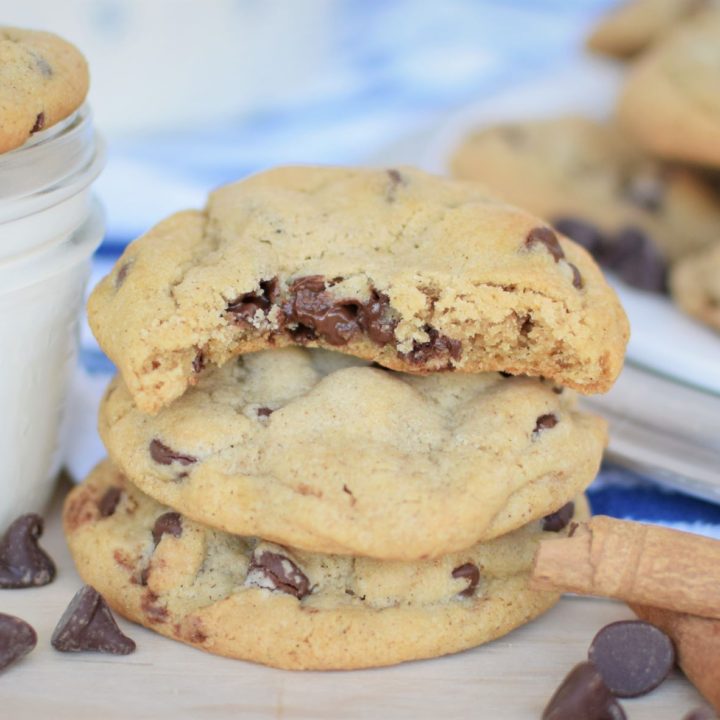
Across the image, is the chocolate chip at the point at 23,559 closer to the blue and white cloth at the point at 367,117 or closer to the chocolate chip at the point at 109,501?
the chocolate chip at the point at 109,501

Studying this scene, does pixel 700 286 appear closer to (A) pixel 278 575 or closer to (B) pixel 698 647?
(B) pixel 698 647

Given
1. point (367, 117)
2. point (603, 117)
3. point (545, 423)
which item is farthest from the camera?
point (367, 117)

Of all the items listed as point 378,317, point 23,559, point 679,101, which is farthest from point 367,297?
point 679,101

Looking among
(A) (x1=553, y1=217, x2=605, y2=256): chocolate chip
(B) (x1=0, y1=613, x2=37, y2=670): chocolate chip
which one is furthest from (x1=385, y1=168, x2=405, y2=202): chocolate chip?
(A) (x1=553, y1=217, x2=605, y2=256): chocolate chip

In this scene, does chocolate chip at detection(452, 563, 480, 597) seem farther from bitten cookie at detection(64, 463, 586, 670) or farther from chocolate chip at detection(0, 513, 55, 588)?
chocolate chip at detection(0, 513, 55, 588)

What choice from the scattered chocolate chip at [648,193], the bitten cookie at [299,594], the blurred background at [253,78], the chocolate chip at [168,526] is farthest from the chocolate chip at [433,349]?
the scattered chocolate chip at [648,193]
